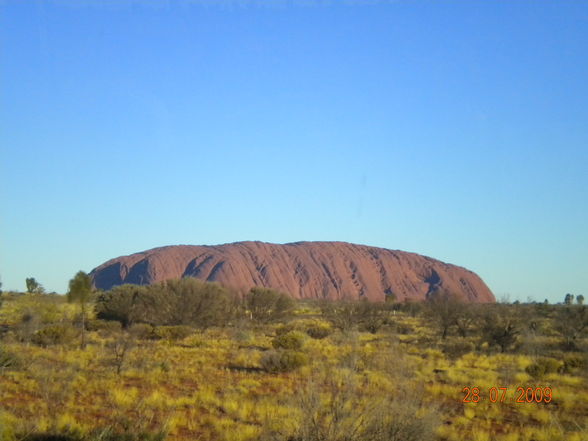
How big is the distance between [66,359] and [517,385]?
13.0m

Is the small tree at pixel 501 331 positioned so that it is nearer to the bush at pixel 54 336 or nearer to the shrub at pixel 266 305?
the shrub at pixel 266 305

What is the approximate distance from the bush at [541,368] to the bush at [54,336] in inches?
624

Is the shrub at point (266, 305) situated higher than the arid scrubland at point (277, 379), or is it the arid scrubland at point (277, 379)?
the shrub at point (266, 305)

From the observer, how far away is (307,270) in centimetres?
9975

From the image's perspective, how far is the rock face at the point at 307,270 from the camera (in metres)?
88.5

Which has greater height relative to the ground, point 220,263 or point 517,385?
point 220,263

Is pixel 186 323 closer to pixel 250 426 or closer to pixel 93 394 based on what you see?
pixel 93 394

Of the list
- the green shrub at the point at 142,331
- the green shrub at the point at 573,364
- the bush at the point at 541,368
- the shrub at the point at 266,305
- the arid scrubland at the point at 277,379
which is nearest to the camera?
the arid scrubland at the point at 277,379

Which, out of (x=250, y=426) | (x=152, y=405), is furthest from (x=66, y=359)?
(x=250, y=426)

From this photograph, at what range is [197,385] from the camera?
1488 cm

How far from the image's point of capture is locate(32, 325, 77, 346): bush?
22.0 m

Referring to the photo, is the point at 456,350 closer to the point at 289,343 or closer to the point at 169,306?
the point at 289,343
